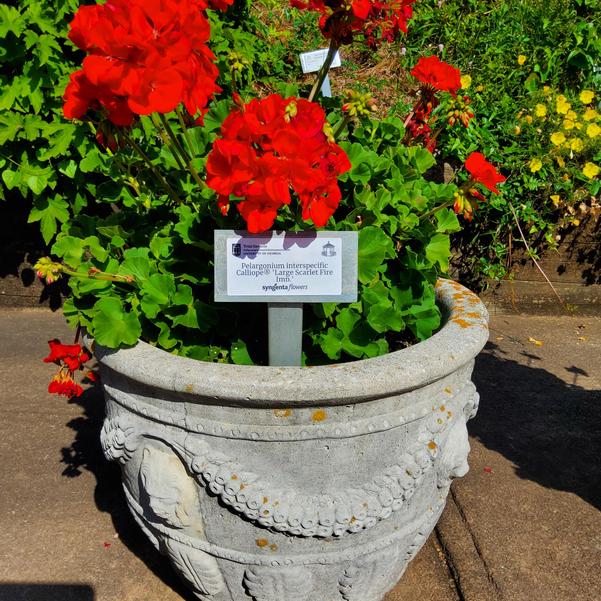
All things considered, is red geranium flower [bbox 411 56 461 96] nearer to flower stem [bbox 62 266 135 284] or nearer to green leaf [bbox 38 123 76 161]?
flower stem [bbox 62 266 135 284]

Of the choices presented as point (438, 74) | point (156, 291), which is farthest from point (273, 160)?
point (438, 74)

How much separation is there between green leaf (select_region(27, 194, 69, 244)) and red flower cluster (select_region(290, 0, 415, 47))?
1.96m

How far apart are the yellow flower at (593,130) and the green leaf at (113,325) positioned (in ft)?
10.1

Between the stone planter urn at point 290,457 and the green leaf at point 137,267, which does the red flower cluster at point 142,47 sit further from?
the stone planter urn at point 290,457

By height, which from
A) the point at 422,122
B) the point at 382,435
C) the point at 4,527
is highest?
the point at 422,122

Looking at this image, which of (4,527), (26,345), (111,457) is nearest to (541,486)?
(111,457)

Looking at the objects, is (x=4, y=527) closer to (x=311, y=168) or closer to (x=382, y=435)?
(x=382, y=435)

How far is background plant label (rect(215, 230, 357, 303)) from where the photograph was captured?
4.18 ft

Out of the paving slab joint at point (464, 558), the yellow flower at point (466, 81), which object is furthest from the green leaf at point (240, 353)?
the yellow flower at point (466, 81)

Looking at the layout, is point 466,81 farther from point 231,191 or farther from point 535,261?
point 231,191

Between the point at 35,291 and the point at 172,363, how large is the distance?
266 centimetres

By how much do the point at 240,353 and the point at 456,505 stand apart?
1073 mm

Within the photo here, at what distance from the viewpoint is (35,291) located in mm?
3615

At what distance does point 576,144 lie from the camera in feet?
11.4
